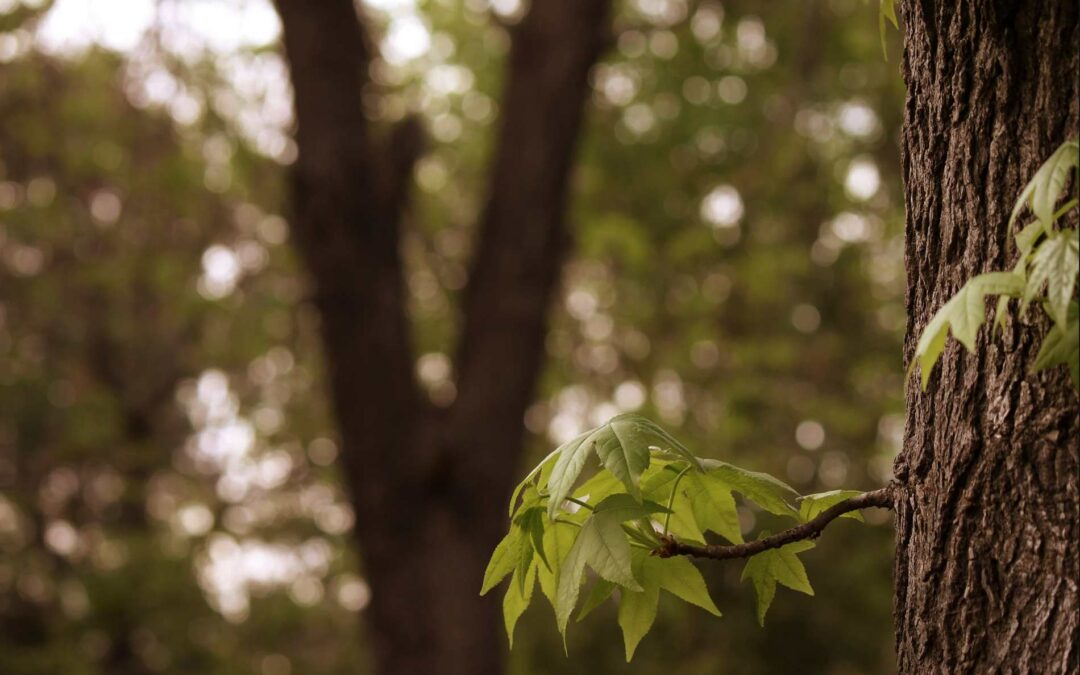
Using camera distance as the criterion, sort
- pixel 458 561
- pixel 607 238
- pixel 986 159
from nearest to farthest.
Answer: pixel 986 159
pixel 458 561
pixel 607 238

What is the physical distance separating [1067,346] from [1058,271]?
0.08 meters

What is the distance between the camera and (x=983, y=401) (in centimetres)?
138

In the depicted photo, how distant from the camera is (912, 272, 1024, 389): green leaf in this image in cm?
111

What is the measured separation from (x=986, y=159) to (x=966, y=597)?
519 millimetres

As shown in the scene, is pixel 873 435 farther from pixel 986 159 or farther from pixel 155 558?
pixel 986 159

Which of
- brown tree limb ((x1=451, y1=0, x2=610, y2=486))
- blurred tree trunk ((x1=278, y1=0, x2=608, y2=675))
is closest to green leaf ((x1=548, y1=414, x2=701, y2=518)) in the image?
blurred tree trunk ((x1=278, y1=0, x2=608, y2=675))

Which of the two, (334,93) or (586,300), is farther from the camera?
(586,300)

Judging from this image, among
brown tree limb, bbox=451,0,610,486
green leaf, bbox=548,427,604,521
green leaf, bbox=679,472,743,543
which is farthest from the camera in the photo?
→ brown tree limb, bbox=451,0,610,486

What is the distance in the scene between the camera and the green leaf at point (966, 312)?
1.11 meters

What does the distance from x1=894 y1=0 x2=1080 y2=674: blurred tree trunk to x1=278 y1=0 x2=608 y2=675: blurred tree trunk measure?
364 centimetres

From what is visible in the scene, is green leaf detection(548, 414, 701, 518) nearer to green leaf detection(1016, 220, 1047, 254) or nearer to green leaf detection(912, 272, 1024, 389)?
green leaf detection(912, 272, 1024, 389)

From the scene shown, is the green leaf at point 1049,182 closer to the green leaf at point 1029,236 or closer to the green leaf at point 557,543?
the green leaf at point 1029,236

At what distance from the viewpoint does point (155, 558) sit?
9609mm

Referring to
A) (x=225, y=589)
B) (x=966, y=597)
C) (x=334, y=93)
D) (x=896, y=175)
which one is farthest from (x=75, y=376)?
(x=966, y=597)
